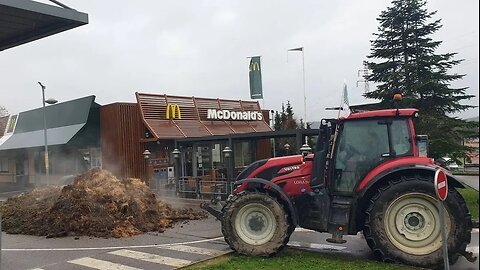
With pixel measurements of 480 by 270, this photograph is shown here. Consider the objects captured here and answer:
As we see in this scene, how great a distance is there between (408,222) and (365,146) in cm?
150

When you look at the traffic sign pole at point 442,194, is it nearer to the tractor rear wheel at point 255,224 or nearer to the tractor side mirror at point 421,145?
the tractor side mirror at point 421,145

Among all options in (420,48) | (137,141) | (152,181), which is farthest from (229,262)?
(137,141)

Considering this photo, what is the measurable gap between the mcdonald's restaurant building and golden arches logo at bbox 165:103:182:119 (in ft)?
0.06

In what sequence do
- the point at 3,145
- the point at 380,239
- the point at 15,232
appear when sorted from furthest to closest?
the point at 3,145
the point at 15,232
the point at 380,239

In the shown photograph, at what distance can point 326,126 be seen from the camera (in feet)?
27.7

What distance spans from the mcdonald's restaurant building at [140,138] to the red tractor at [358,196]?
13.2m

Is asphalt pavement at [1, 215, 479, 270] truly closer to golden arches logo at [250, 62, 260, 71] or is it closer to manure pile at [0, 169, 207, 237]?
manure pile at [0, 169, 207, 237]

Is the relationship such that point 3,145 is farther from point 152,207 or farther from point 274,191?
point 274,191

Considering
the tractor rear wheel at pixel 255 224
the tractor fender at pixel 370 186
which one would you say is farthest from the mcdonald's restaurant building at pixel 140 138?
the tractor fender at pixel 370 186

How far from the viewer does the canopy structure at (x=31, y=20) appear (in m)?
5.93

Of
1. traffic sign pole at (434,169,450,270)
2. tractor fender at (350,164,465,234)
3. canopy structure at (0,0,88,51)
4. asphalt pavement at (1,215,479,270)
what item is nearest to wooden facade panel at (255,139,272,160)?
asphalt pavement at (1,215,479,270)

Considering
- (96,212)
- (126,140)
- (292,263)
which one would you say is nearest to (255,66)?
(126,140)

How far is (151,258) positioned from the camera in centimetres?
880

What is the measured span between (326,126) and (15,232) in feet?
30.6
